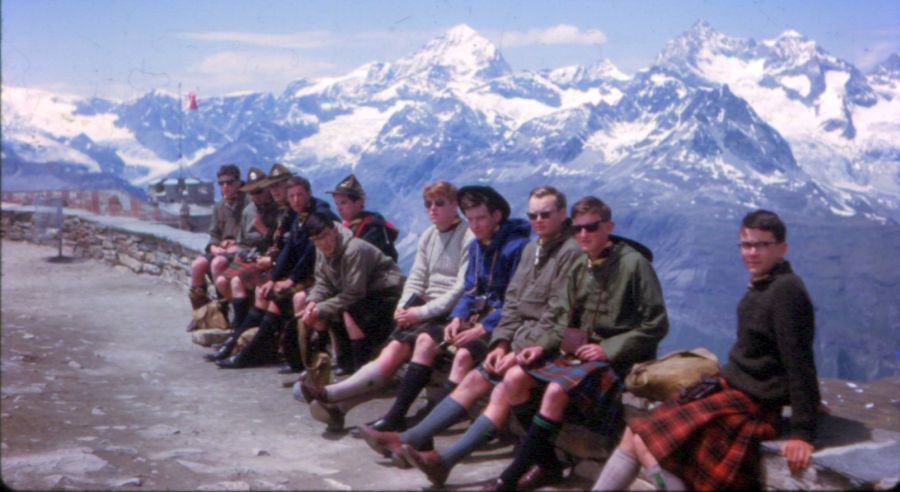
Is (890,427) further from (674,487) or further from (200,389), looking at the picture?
(200,389)

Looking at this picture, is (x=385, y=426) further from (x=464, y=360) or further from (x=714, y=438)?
(x=714, y=438)

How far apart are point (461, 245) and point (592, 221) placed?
1.46 meters

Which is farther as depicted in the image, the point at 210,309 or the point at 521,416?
the point at 210,309

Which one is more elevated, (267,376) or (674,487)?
(674,487)

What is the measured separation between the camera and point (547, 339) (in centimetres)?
418

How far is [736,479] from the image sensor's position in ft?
10.6

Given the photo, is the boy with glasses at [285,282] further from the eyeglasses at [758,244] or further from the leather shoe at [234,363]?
the eyeglasses at [758,244]

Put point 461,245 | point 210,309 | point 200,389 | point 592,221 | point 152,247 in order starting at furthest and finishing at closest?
1. point 152,247
2. point 210,309
3. point 200,389
4. point 461,245
5. point 592,221

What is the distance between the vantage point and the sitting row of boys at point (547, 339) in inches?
129

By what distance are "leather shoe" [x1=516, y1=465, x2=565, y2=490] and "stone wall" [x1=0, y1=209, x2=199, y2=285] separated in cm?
701

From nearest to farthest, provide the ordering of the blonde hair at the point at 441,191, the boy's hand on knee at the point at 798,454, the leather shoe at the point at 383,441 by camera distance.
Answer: the boy's hand on knee at the point at 798,454 < the leather shoe at the point at 383,441 < the blonde hair at the point at 441,191

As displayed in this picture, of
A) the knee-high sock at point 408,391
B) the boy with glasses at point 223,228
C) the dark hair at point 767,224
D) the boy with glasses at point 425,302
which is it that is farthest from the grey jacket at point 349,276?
the dark hair at point 767,224

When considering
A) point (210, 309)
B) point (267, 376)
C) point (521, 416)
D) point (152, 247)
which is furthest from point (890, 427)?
point (152, 247)

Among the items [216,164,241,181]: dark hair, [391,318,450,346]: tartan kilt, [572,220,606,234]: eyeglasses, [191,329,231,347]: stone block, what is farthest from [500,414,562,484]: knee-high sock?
[216,164,241,181]: dark hair
